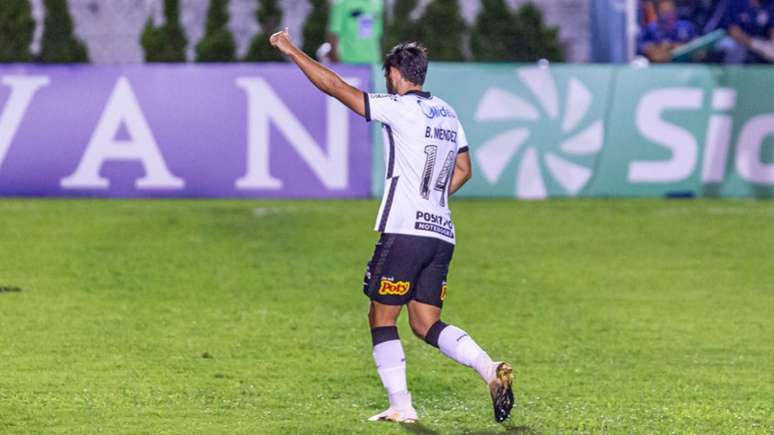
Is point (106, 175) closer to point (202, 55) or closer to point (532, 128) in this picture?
point (202, 55)

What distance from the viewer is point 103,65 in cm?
1803

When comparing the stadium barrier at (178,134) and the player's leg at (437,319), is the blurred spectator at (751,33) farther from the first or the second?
the player's leg at (437,319)

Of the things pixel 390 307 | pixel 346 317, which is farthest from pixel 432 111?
pixel 346 317

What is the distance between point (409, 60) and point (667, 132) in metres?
11.4

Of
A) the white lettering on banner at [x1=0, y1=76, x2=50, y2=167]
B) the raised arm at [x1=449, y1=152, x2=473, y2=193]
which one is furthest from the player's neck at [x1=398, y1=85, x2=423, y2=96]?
the white lettering on banner at [x1=0, y1=76, x2=50, y2=167]

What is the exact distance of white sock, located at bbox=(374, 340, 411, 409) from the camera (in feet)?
25.1

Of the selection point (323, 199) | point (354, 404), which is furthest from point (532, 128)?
point (354, 404)

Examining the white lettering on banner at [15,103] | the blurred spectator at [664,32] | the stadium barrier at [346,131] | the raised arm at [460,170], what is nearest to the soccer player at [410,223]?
the raised arm at [460,170]

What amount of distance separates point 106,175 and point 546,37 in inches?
278

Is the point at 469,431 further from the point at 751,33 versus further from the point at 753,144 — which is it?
the point at 751,33

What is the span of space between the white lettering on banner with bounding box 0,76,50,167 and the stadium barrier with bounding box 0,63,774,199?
16 millimetres

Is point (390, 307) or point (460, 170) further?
point (460, 170)

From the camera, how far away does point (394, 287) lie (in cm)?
759

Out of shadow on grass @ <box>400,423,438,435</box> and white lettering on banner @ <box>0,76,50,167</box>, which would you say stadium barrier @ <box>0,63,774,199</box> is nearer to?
white lettering on banner @ <box>0,76,50,167</box>
